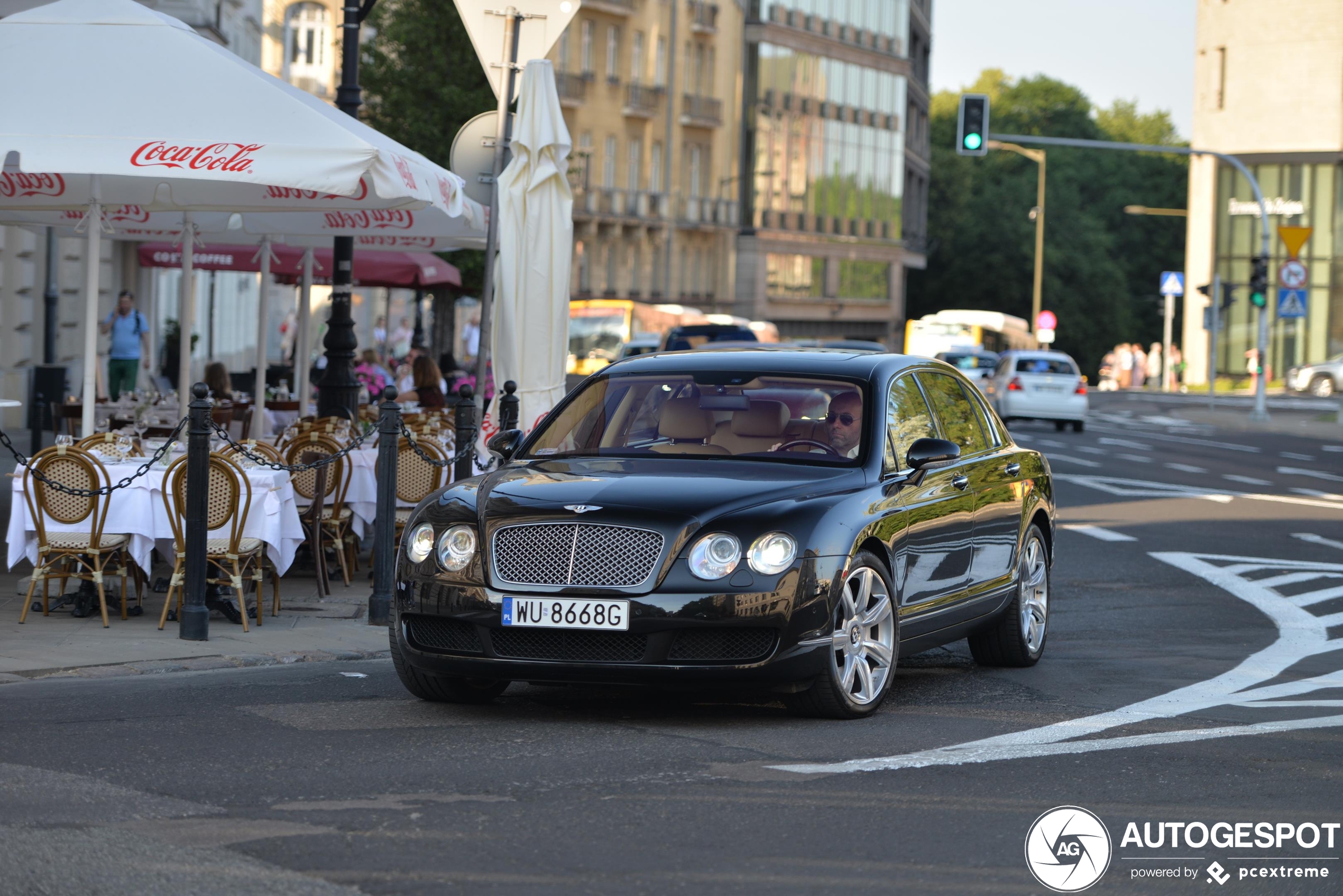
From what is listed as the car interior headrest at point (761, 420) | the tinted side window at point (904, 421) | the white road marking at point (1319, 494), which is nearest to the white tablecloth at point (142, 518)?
the car interior headrest at point (761, 420)

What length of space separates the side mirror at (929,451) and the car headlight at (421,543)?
211cm

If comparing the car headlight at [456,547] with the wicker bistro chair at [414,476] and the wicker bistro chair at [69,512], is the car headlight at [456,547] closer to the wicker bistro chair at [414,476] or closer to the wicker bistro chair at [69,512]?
the wicker bistro chair at [69,512]

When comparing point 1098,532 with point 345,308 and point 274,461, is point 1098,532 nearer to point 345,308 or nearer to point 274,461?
point 345,308

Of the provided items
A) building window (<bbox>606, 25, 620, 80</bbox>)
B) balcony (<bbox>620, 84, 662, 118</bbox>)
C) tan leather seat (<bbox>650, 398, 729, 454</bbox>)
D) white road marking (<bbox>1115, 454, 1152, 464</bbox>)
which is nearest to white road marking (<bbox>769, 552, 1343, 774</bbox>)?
tan leather seat (<bbox>650, 398, 729, 454</bbox>)

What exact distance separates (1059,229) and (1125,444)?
7020 cm

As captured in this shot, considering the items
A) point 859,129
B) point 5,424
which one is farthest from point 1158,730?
point 859,129

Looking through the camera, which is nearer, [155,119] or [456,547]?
[456,547]

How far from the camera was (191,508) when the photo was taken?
10.1 meters

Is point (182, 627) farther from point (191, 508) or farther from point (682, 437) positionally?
point (682, 437)

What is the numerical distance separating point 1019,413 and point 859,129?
178ft

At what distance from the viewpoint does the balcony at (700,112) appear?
83188 millimetres

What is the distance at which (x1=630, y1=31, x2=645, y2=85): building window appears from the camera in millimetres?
79562

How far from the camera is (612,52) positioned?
78.6 metres

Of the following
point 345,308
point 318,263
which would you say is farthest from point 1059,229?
point 345,308
